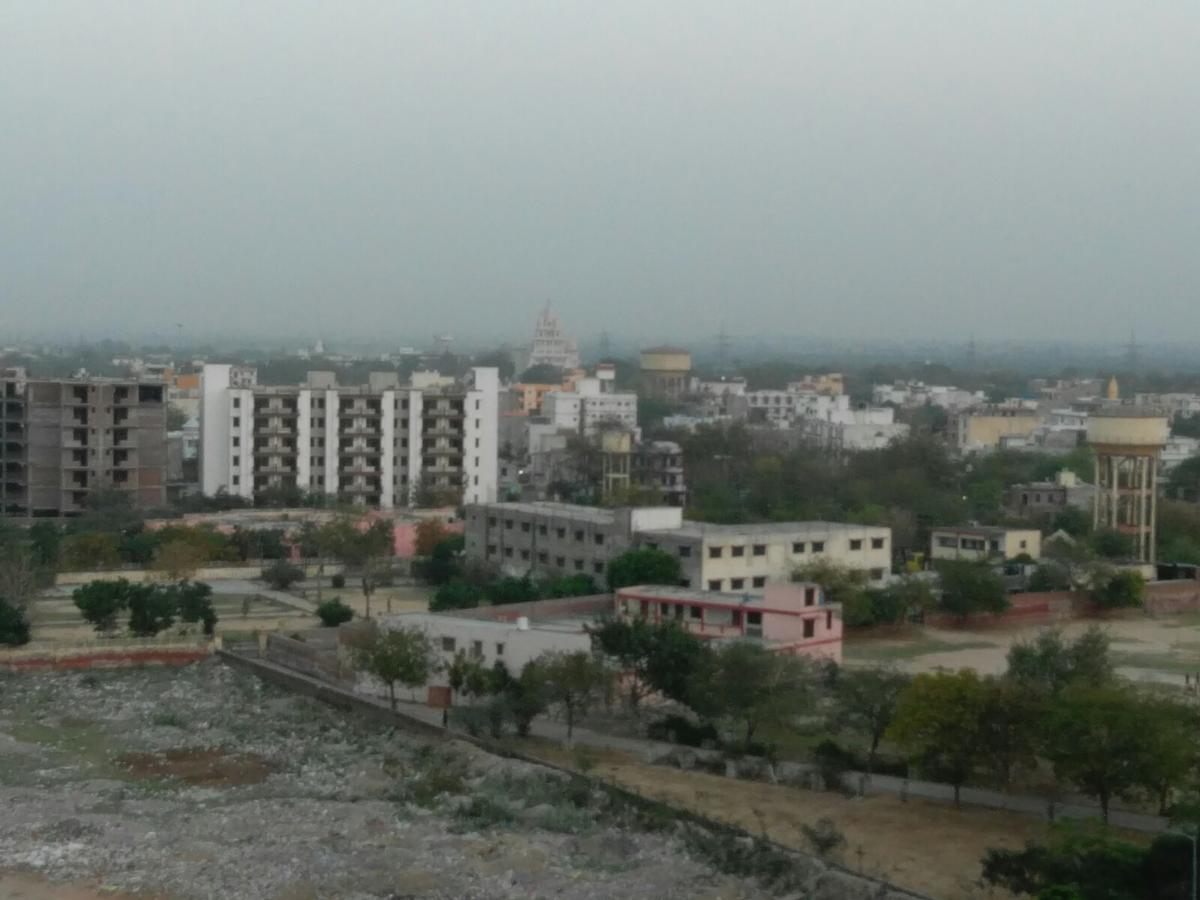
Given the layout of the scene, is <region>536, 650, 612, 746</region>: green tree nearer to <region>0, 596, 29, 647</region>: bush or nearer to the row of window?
<region>0, 596, 29, 647</region>: bush

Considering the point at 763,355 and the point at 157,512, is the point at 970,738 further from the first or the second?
the point at 763,355

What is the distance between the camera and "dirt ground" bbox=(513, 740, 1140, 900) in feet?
34.0

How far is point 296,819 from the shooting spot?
11.8 metres

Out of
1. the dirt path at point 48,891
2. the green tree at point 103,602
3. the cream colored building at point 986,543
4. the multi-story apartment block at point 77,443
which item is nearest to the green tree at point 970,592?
the cream colored building at point 986,543

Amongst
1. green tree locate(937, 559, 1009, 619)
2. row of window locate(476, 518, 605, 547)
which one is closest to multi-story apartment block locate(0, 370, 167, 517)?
row of window locate(476, 518, 605, 547)

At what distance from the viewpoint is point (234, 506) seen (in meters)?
29.8

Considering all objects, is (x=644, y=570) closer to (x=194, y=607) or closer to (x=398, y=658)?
(x=194, y=607)

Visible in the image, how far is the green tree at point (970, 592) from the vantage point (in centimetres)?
2033

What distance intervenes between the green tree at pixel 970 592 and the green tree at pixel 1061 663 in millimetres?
5197

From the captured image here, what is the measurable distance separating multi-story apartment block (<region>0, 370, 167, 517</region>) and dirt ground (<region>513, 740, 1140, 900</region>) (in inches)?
711

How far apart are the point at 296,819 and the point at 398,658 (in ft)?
10.8

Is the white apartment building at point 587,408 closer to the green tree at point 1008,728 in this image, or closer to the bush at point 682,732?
the bush at point 682,732

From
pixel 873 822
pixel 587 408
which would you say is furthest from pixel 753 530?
pixel 587 408

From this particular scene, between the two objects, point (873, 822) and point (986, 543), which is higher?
point (986, 543)
